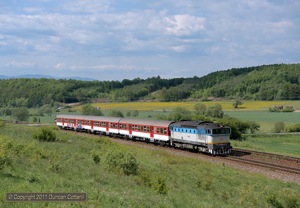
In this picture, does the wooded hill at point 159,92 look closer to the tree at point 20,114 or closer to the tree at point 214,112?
the tree at point 20,114

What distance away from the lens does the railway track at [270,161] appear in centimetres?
2939

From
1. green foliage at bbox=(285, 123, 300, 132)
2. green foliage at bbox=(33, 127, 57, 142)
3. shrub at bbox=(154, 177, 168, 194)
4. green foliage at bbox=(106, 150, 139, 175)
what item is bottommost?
green foliage at bbox=(285, 123, 300, 132)

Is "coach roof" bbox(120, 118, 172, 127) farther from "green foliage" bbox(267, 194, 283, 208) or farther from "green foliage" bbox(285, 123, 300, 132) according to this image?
"green foliage" bbox(285, 123, 300, 132)

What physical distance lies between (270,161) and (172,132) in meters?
12.7

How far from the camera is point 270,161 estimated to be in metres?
32.9

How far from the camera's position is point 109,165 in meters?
23.3

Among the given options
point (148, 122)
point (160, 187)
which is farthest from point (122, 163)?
point (148, 122)

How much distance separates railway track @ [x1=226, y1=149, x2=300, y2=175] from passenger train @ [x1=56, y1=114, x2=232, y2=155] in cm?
206

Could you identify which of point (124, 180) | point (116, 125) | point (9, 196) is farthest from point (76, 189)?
point (116, 125)

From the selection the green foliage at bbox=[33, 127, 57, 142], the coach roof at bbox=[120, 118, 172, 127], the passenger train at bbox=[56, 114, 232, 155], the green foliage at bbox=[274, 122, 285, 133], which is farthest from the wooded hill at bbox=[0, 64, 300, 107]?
the green foliage at bbox=[33, 127, 57, 142]

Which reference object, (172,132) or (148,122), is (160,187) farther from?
(148,122)

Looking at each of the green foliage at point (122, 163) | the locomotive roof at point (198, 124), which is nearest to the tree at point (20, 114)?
the locomotive roof at point (198, 124)

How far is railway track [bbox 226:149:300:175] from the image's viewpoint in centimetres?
2939

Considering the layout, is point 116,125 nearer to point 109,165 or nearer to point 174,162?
point 174,162
